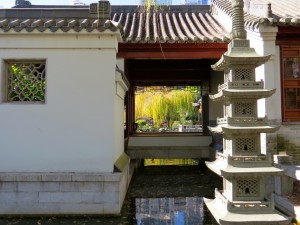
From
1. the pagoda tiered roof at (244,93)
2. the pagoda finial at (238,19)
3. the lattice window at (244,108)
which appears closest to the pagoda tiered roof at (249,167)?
the lattice window at (244,108)

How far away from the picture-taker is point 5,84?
678 centimetres

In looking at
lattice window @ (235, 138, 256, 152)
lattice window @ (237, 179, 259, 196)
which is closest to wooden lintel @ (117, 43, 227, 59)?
lattice window @ (235, 138, 256, 152)

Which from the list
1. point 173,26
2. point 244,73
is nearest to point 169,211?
point 244,73

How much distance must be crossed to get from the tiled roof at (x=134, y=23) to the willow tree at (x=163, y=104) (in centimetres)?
1440

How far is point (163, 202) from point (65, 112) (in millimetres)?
3259

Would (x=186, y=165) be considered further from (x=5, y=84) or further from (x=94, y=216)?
(x=5, y=84)

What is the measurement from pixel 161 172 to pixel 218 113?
3.13 meters

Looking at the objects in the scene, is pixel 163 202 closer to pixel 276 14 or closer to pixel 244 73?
pixel 244 73

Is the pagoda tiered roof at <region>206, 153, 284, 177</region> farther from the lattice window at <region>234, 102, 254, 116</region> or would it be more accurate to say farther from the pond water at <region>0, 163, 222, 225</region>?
the pond water at <region>0, 163, 222, 225</region>

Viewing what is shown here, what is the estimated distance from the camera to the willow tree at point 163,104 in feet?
88.6

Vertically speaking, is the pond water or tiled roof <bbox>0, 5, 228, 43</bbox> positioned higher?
tiled roof <bbox>0, 5, 228, 43</bbox>

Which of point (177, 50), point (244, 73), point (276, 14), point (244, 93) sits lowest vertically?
point (244, 93)

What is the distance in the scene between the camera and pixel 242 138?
508 centimetres

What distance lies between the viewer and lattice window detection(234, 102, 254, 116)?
201 inches
